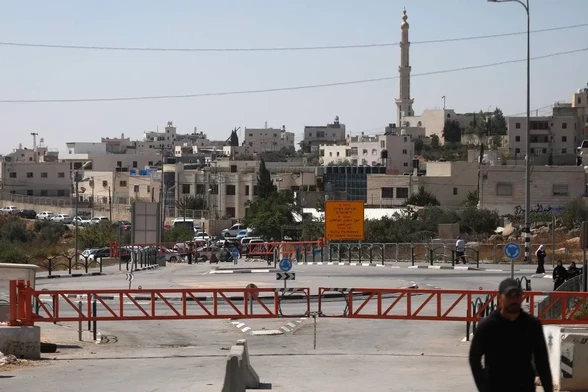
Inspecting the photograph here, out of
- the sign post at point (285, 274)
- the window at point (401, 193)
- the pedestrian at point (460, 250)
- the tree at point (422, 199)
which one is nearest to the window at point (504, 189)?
the tree at point (422, 199)

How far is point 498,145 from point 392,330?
463ft

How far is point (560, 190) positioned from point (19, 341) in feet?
250

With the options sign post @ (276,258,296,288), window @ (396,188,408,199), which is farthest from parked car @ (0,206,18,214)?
sign post @ (276,258,296,288)

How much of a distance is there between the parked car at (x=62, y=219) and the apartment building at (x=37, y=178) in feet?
82.7

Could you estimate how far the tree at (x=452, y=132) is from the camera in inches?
7539

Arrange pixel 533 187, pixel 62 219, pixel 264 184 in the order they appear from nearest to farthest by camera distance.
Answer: pixel 533 187 < pixel 62 219 < pixel 264 184

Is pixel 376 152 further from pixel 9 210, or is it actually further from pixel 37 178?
pixel 9 210

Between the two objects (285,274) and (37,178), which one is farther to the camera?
(37,178)

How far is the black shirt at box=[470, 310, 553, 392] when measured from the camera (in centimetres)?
862

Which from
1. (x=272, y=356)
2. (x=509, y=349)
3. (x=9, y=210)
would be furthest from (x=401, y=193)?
(x=509, y=349)

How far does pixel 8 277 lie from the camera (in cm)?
2338

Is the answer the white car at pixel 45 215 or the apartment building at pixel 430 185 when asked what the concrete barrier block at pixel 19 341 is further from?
the apartment building at pixel 430 185

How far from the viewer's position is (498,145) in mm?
164625

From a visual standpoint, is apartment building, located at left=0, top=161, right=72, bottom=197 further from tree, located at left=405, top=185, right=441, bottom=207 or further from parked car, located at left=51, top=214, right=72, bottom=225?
tree, located at left=405, top=185, right=441, bottom=207
